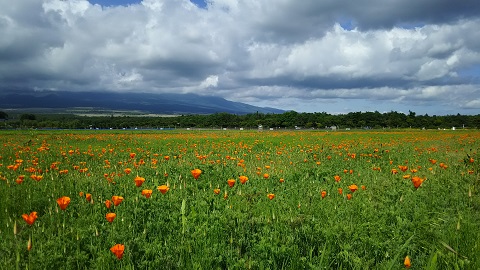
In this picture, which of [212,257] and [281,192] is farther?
[281,192]

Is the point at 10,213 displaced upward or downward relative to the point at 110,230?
downward

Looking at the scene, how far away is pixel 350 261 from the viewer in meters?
3.41

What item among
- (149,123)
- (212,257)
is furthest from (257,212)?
(149,123)

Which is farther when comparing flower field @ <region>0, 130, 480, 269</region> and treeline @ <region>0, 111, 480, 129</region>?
treeline @ <region>0, 111, 480, 129</region>

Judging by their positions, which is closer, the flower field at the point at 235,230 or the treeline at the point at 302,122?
the flower field at the point at 235,230

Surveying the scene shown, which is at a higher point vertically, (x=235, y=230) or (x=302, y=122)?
(x=235, y=230)

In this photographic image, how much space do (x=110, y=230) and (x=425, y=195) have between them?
18.1 ft

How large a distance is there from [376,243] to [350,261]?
472mm

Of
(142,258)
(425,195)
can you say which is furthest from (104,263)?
(425,195)

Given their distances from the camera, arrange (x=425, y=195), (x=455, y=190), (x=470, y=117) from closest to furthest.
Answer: (x=425, y=195) < (x=455, y=190) < (x=470, y=117)

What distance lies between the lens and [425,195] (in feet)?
19.1

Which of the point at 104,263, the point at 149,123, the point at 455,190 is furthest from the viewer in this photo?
the point at 149,123

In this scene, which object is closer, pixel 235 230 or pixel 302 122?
pixel 235 230

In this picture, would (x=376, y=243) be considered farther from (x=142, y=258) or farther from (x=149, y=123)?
(x=149, y=123)
